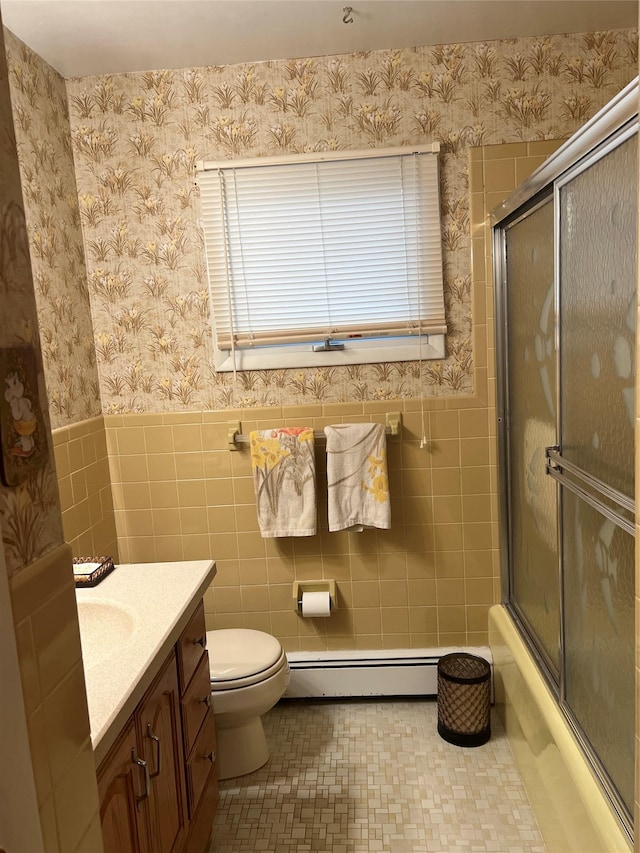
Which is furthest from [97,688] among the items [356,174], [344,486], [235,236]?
[356,174]

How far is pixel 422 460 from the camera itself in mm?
2596

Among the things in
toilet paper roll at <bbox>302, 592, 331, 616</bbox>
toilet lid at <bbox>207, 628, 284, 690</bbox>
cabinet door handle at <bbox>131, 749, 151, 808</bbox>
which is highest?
cabinet door handle at <bbox>131, 749, 151, 808</bbox>

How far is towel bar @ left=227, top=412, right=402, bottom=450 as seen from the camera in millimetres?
2543

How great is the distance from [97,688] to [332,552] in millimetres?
1472

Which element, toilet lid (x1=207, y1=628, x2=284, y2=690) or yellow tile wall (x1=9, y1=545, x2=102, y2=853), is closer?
yellow tile wall (x1=9, y1=545, x2=102, y2=853)

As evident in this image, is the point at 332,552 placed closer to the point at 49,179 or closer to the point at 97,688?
the point at 97,688

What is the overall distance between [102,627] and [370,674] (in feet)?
4.33

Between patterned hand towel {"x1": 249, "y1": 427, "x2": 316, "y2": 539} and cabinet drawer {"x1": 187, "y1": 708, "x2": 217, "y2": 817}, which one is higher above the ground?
patterned hand towel {"x1": 249, "y1": 427, "x2": 316, "y2": 539}

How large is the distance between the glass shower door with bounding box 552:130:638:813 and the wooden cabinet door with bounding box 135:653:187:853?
40.4 inches

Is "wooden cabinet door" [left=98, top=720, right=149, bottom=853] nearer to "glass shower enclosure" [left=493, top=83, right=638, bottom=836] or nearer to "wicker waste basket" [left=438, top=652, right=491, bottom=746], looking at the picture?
"glass shower enclosure" [left=493, top=83, right=638, bottom=836]

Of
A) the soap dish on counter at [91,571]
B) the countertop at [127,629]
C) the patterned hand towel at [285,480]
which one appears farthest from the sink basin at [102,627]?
the patterned hand towel at [285,480]

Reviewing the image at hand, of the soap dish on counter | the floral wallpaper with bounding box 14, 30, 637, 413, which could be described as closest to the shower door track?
the floral wallpaper with bounding box 14, 30, 637, 413

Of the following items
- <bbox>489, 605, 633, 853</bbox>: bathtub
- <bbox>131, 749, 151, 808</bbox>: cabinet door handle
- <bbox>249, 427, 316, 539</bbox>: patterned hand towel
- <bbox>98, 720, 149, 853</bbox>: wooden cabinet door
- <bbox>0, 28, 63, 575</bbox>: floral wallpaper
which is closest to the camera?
<bbox>0, 28, 63, 575</bbox>: floral wallpaper

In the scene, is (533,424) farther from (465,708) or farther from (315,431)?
(465,708)
